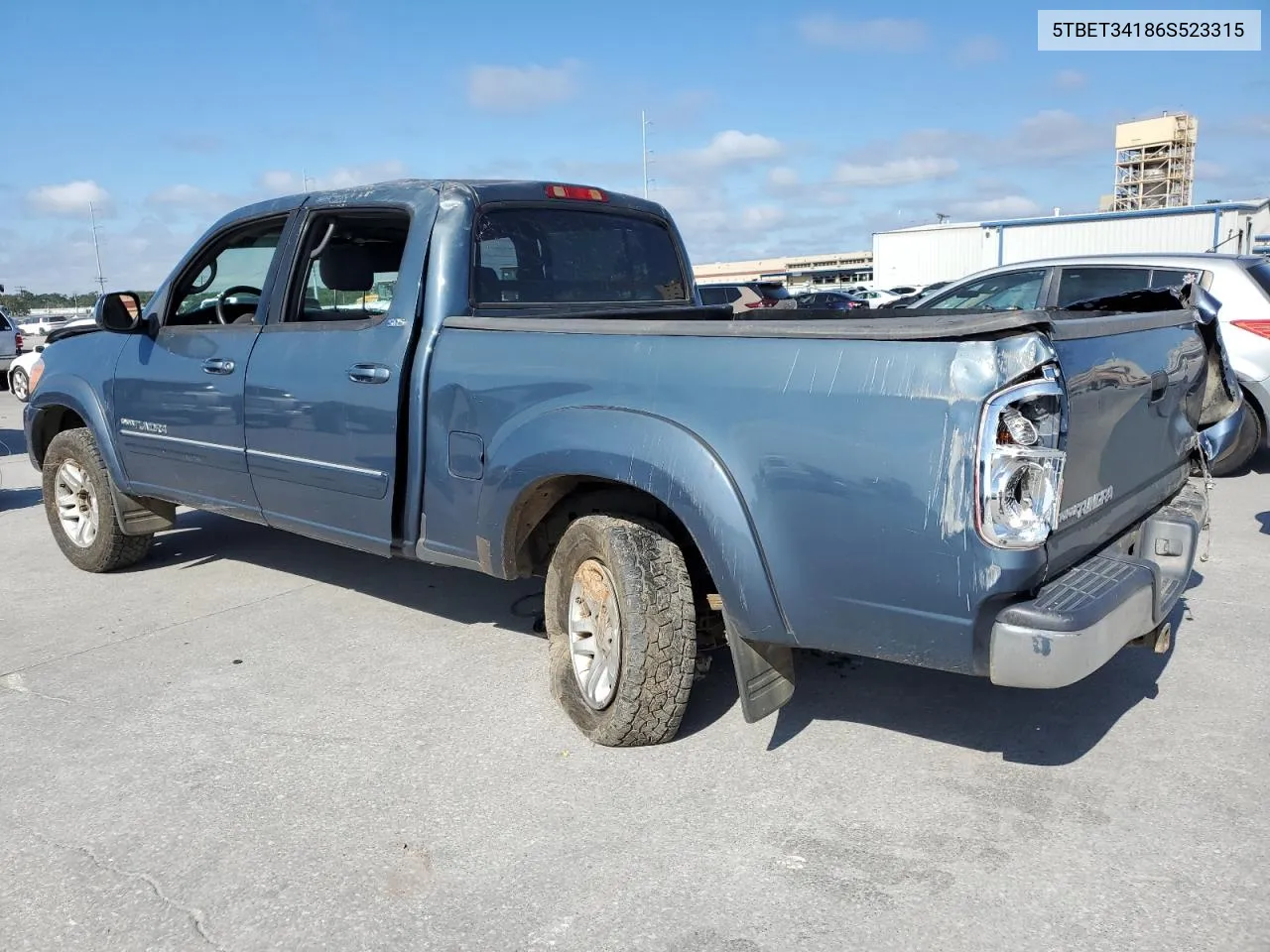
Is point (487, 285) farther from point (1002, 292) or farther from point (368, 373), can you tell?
point (1002, 292)

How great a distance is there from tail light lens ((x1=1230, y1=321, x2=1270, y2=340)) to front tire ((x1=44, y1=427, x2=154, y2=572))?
7445mm

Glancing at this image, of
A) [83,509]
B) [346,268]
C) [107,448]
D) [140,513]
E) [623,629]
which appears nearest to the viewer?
[623,629]

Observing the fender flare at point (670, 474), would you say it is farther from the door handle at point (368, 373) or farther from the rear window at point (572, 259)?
the rear window at point (572, 259)

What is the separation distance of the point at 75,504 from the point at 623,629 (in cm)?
425

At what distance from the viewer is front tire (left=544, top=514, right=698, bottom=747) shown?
3.42 metres

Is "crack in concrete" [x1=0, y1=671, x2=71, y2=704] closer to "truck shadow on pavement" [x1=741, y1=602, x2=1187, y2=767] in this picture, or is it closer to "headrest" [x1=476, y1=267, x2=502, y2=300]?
"headrest" [x1=476, y1=267, x2=502, y2=300]

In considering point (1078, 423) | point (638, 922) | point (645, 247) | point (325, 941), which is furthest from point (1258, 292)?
point (325, 941)

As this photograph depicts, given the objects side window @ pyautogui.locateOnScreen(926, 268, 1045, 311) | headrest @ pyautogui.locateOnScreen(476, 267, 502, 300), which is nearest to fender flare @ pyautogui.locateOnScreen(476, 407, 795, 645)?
headrest @ pyautogui.locateOnScreen(476, 267, 502, 300)

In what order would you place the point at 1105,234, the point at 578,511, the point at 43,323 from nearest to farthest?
1. the point at 578,511
2. the point at 1105,234
3. the point at 43,323

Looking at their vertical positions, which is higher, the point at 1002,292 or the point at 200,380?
the point at 1002,292

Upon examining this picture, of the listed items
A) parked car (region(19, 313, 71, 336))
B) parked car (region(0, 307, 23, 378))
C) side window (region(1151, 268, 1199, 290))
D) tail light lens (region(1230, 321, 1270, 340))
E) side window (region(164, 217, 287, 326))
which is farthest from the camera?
parked car (region(19, 313, 71, 336))

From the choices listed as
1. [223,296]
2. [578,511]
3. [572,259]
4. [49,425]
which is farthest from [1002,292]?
[49,425]

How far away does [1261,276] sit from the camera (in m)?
7.65

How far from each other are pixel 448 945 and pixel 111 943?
847 mm
